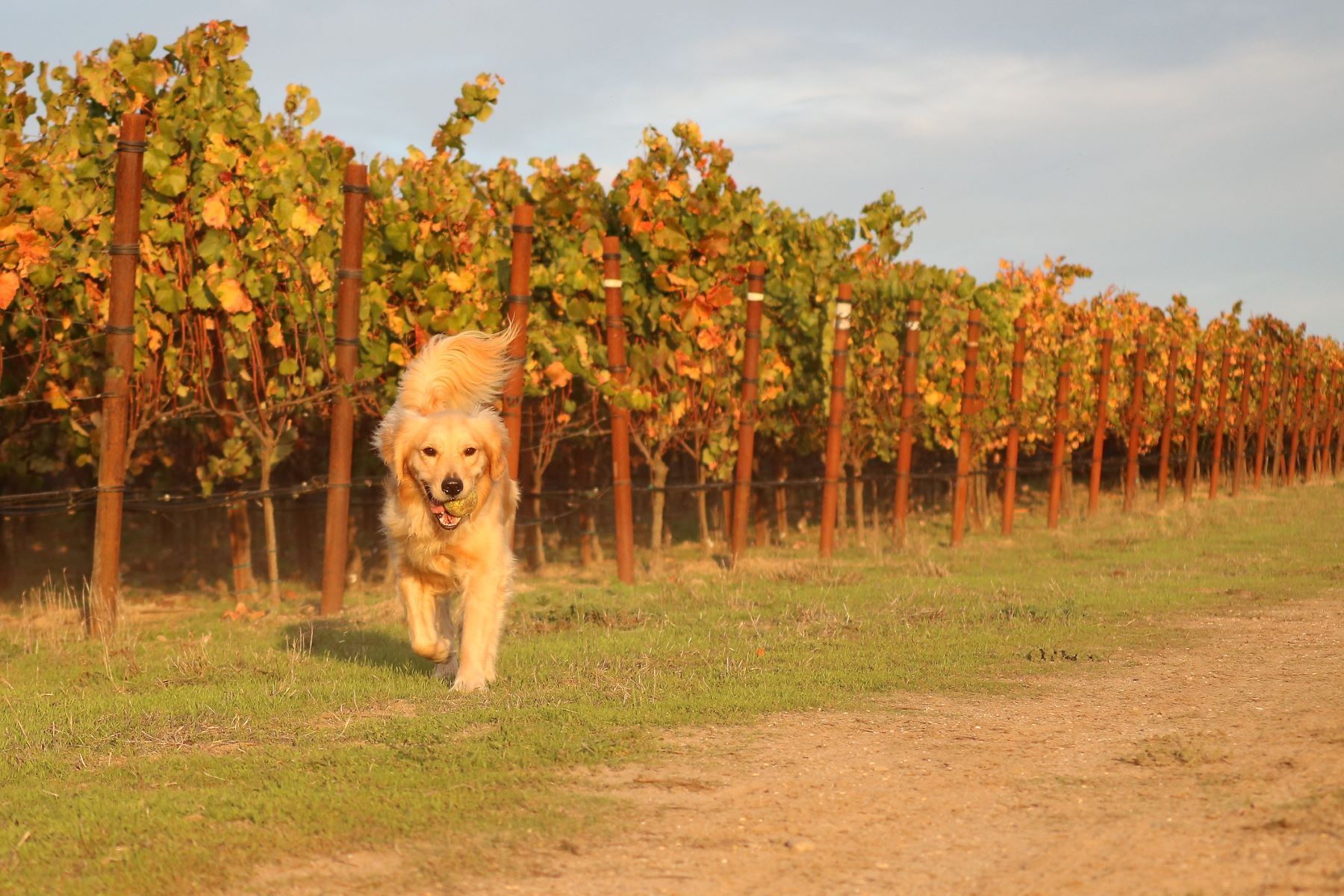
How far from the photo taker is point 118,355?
357 inches

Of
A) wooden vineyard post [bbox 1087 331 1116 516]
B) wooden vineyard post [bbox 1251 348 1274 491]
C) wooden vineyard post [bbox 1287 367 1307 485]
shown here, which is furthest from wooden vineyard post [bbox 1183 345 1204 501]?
wooden vineyard post [bbox 1287 367 1307 485]

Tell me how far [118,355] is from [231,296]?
214 centimetres

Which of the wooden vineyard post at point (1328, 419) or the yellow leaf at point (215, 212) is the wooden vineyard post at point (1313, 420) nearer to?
the wooden vineyard post at point (1328, 419)

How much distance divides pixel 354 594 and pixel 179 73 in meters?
4.52

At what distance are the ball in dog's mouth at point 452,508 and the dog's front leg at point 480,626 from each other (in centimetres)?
31

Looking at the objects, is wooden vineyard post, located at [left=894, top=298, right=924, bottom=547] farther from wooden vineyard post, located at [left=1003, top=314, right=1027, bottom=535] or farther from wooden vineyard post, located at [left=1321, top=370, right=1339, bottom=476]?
wooden vineyard post, located at [left=1321, top=370, right=1339, bottom=476]

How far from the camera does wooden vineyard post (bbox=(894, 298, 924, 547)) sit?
660 inches

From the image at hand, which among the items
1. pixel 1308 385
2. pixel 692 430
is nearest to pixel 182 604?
pixel 692 430

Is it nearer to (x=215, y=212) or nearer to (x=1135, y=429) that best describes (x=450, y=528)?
(x=215, y=212)

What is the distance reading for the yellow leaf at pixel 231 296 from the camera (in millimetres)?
11102

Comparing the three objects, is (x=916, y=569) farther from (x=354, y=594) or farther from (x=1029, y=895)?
(x=1029, y=895)

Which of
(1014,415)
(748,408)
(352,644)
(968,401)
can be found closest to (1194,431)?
(1014,415)

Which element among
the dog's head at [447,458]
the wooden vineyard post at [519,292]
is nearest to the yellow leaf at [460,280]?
the wooden vineyard post at [519,292]

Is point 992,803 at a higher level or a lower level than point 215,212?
lower
